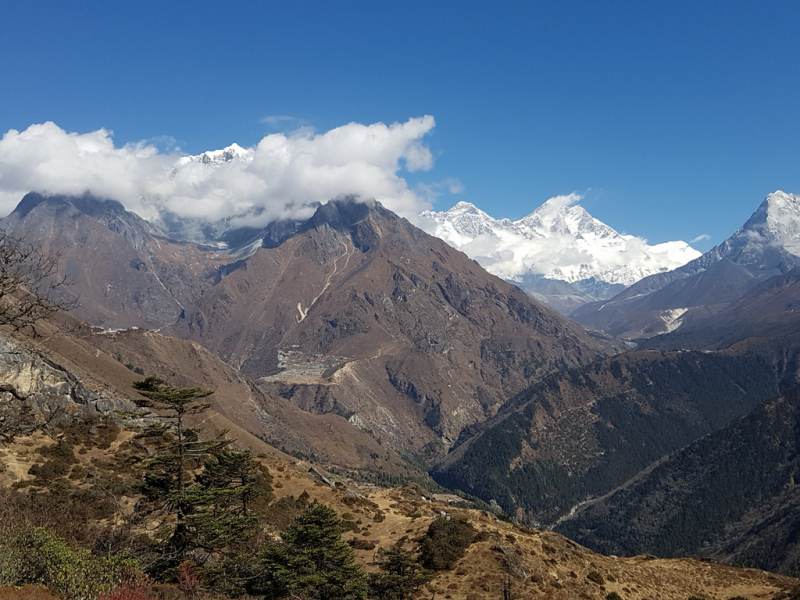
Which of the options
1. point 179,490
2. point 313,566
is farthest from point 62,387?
point 313,566

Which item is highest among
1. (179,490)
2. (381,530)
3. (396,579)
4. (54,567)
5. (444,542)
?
(179,490)

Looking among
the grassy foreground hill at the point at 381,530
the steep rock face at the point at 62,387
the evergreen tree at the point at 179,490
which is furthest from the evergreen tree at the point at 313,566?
the steep rock face at the point at 62,387

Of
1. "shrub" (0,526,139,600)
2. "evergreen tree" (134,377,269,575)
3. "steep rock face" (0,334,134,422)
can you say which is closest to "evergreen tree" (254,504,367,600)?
"evergreen tree" (134,377,269,575)

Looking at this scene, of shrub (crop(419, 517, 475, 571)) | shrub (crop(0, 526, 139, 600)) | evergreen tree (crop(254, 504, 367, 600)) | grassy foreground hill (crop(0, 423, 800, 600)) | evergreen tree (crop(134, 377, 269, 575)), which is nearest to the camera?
shrub (crop(0, 526, 139, 600))

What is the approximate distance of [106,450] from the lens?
6550 cm

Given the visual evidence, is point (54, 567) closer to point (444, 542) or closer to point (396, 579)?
point (396, 579)

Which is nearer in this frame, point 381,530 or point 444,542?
point 444,542

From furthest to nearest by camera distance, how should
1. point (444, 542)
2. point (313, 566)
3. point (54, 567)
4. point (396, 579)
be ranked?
point (444, 542), point (396, 579), point (313, 566), point (54, 567)

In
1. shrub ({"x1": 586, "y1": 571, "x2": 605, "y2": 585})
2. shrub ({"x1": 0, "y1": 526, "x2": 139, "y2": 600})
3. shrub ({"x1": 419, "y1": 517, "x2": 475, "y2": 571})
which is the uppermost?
shrub ({"x1": 0, "y1": 526, "x2": 139, "y2": 600})

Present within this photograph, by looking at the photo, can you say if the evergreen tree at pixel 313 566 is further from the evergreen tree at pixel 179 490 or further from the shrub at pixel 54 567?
the shrub at pixel 54 567

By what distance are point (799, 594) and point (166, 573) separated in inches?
2299

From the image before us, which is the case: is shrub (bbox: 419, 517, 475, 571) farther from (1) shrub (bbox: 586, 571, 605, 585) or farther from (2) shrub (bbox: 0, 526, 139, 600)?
(2) shrub (bbox: 0, 526, 139, 600)

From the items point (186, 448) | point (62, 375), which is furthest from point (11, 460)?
point (62, 375)

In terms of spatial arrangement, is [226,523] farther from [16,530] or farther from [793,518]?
[793,518]
